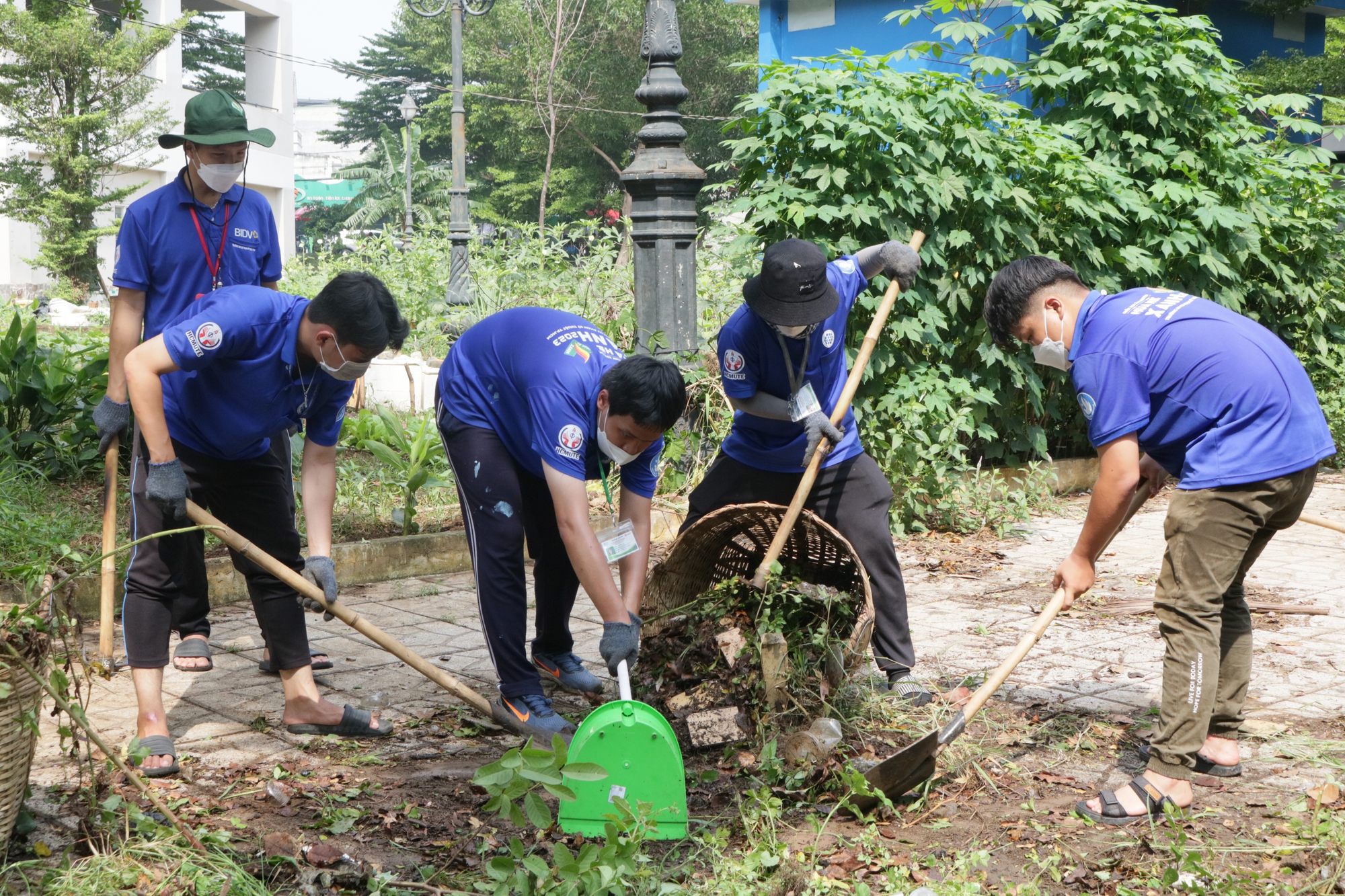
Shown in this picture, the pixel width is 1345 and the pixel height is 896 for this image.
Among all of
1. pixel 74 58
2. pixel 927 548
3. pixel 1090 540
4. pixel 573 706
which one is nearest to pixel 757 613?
pixel 573 706

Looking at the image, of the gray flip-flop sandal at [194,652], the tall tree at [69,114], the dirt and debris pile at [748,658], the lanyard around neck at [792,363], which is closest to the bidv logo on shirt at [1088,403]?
the dirt and debris pile at [748,658]

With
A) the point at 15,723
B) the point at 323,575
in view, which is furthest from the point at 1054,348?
the point at 15,723

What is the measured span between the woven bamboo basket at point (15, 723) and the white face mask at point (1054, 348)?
110 inches

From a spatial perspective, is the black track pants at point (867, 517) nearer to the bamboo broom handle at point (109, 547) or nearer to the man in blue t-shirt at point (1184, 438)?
the man in blue t-shirt at point (1184, 438)

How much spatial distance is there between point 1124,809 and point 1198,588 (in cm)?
66

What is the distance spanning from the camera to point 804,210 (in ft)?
21.8

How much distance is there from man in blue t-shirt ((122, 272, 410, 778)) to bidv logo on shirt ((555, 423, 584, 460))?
0.61 metres

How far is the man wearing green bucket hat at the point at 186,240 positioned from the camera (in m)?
4.10

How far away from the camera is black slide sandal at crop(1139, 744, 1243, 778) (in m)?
3.60

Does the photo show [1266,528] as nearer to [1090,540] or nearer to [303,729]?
[1090,540]

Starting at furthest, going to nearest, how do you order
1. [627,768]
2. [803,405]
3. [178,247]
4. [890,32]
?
[890,32] → [178,247] → [803,405] → [627,768]

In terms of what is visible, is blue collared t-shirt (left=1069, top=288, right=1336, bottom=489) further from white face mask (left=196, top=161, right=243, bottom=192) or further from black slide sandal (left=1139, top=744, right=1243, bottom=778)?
white face mask (left=196, top=161, right=243, bottom=192)

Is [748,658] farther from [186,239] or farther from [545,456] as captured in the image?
[186,239]

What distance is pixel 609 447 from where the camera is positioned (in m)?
3.52
